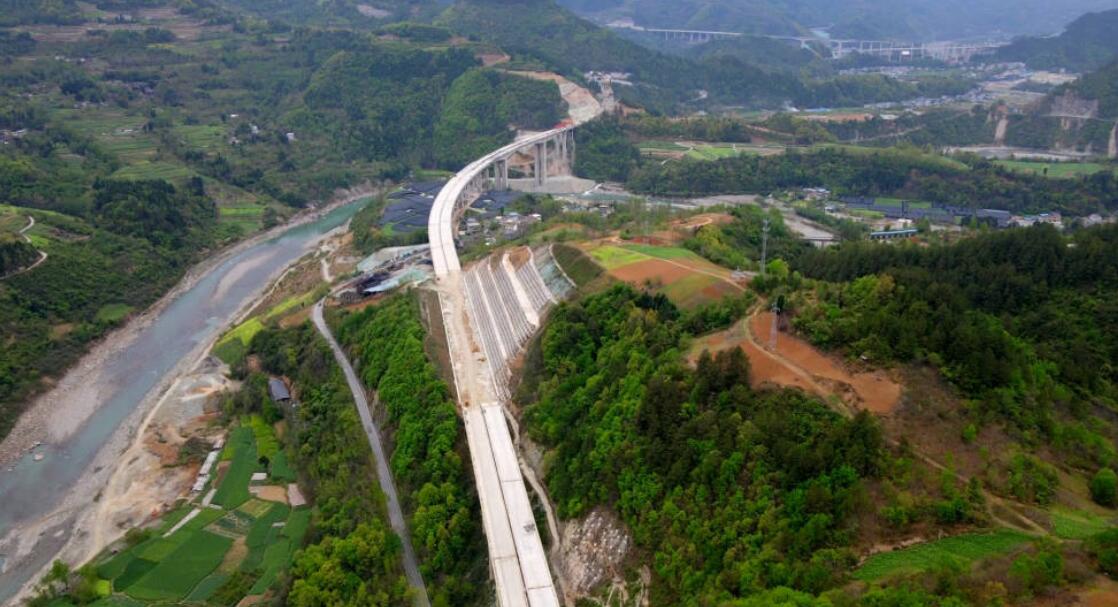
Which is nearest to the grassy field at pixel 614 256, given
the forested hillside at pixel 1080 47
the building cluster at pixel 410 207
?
the building cluster at pixel 410 207

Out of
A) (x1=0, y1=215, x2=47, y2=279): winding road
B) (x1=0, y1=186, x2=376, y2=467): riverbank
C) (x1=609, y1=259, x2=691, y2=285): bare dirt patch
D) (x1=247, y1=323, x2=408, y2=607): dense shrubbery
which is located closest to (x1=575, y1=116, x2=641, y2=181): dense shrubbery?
(x1=0, y1=186, x2=376, y2=467): riverbank

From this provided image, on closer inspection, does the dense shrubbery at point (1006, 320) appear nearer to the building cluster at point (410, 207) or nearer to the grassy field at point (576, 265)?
the grassy field at point (576, 265)

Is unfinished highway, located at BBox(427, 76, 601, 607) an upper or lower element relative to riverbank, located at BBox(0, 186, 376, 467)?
upper

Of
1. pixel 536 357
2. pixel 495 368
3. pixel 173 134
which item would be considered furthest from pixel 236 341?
pixel 173 134

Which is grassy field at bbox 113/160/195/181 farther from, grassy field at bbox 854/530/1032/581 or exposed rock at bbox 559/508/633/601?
grassy field at bbox 854/530/1032/581

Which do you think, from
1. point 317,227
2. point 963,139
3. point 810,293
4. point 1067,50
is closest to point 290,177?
point 317,227

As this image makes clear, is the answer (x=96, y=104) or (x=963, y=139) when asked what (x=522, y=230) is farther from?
(x=963, y=139)
